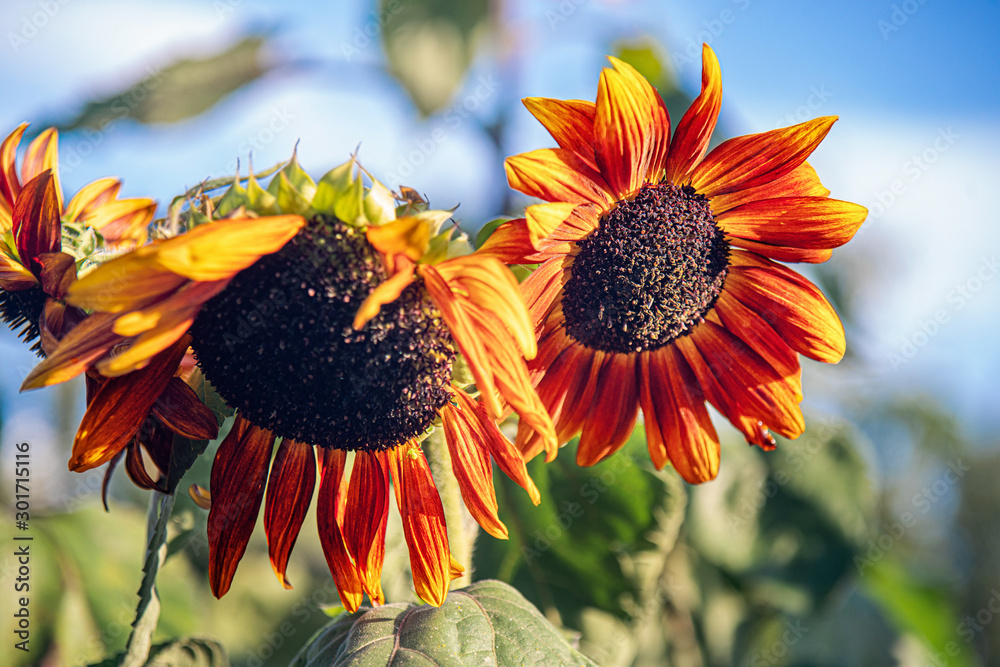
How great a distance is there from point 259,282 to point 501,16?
145 centimetres

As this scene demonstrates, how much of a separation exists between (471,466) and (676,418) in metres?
0.22

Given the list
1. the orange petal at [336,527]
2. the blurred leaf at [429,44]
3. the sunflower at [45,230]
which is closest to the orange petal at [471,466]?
the orange petal at [336,527]

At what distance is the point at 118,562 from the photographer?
4.27 feet

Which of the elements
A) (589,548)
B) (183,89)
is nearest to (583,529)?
(589,548)

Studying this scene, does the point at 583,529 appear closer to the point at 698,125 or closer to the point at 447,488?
the point at 447,488

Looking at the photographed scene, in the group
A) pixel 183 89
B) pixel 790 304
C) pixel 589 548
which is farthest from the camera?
pixel 183 89

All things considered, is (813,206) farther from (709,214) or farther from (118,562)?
(118,562)

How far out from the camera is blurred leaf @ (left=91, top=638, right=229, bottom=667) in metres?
0.79

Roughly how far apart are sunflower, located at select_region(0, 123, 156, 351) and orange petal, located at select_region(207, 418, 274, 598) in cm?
18

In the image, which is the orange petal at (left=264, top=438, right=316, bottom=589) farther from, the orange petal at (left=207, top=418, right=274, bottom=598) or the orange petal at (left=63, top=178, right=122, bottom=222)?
the orange petal at (left=63, top=178, right=122, bottom=222)

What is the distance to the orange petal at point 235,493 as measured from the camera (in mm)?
642

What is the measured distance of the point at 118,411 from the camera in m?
0.60

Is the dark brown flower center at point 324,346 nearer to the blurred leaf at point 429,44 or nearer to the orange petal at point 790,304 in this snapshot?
the orange petal at point 790,304

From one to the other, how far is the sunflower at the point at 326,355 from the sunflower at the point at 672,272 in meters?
0.07
